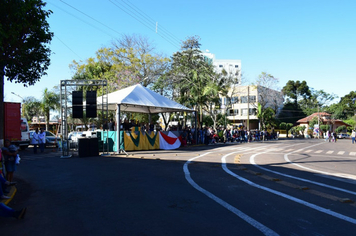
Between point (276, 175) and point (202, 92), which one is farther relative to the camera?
point (202, 92)

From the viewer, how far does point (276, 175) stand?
34.2 ft

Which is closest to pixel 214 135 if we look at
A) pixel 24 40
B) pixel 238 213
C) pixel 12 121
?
pixel 12 121

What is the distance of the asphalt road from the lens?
198 inches

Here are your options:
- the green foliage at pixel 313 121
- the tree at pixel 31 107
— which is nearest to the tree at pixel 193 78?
the tree at pixel 31 107

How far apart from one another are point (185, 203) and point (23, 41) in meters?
7.20

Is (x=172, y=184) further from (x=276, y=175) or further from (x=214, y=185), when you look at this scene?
(x=276, y=175)

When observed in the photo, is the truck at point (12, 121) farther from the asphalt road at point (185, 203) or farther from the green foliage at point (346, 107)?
the green foliage at point (346, 107)

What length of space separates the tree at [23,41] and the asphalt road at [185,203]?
3459mm

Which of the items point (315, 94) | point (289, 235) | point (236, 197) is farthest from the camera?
point (315, 94)

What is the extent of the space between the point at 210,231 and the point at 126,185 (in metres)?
4.26

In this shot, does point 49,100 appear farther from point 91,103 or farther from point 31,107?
point 91,103

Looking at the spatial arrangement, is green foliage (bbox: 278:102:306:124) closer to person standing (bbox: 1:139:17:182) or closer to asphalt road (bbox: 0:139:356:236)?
asphalt road (bbox: 0:139:356:236)

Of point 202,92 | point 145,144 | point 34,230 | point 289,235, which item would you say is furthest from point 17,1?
point 202,92

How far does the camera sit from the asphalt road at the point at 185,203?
502 centimetres
